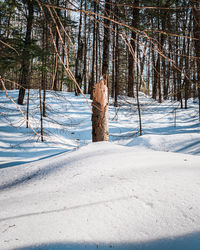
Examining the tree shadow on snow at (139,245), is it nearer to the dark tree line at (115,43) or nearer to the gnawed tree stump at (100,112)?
the dark tree line at (115,43)

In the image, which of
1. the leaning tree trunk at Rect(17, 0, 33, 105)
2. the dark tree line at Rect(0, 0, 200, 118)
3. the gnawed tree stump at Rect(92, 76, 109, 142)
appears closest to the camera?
the dark tree line at Rect(0, 0, 200, 118)

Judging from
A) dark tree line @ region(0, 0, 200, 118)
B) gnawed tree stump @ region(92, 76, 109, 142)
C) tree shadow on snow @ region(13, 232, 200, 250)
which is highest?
dark tree line @ region(0, 0, 200, 118)

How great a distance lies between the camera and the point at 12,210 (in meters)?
0.99

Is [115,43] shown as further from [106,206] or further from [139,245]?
[139,245]

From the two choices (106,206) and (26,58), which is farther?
(26,58)

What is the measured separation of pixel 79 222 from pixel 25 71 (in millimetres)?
9085

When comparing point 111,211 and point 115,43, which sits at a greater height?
point 115,43

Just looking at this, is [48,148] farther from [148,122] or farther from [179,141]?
[148,122]

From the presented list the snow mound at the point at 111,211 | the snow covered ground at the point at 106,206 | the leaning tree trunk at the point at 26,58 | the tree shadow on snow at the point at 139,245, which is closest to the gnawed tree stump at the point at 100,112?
the snow covered ground at the point at 106,206

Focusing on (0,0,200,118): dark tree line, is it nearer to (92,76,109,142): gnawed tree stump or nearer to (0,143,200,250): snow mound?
(92,76,109,142): gnawed tree stump

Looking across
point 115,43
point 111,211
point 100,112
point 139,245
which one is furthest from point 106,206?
point 115,43

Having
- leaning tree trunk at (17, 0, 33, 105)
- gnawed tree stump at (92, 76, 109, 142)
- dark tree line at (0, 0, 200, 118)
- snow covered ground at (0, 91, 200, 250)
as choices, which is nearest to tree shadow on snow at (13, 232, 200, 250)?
snow covered ground at (0, 91, 200, 250)

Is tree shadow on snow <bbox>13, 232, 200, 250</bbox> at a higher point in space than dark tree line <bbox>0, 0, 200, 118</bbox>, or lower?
lower

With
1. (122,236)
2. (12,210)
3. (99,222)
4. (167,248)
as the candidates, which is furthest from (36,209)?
(167,248)
